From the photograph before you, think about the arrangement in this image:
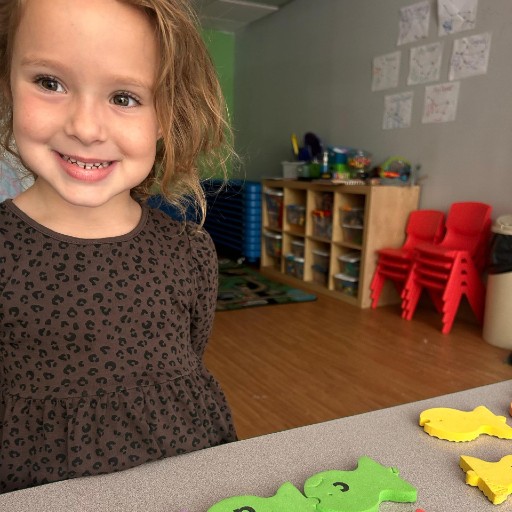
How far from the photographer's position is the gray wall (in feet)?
7.30

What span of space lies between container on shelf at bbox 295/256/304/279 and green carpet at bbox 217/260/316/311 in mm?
149

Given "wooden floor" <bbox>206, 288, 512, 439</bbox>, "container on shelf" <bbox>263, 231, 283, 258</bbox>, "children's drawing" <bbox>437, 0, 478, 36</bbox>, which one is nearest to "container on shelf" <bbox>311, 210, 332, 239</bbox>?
"container on shelf" <bbox>263, 231, 283, 258</bbox>

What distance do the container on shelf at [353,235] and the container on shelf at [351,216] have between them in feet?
0.09

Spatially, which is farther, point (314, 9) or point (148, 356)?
point (314, 9)

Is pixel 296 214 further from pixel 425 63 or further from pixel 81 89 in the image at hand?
pixel 81 89

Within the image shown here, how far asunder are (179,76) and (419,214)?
226cm

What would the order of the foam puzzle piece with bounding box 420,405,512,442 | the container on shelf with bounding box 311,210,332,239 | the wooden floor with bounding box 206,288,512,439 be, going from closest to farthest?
the foam puzzle piece with bounding box 420,405,512,442
the wooden floor with bounding box 206,288,512,439
the container on shelf with bounding box 311,210,332,239

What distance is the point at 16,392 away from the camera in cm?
50

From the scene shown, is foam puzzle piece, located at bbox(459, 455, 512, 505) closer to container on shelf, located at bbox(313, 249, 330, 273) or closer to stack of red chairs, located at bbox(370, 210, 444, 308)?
stack of red chairs, located at bbox(370, 210, 444, 308)

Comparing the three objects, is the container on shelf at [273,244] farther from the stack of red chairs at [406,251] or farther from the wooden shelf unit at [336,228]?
the stack of red chairs at [406,251]

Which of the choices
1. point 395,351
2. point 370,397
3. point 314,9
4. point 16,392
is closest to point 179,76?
point 16,392

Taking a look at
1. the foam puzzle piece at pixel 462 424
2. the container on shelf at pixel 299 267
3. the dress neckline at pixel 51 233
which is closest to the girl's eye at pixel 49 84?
the dress neckline at pixel 51 233

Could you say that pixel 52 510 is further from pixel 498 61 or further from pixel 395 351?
pixel 498 61

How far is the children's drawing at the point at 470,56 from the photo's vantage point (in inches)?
87.7
